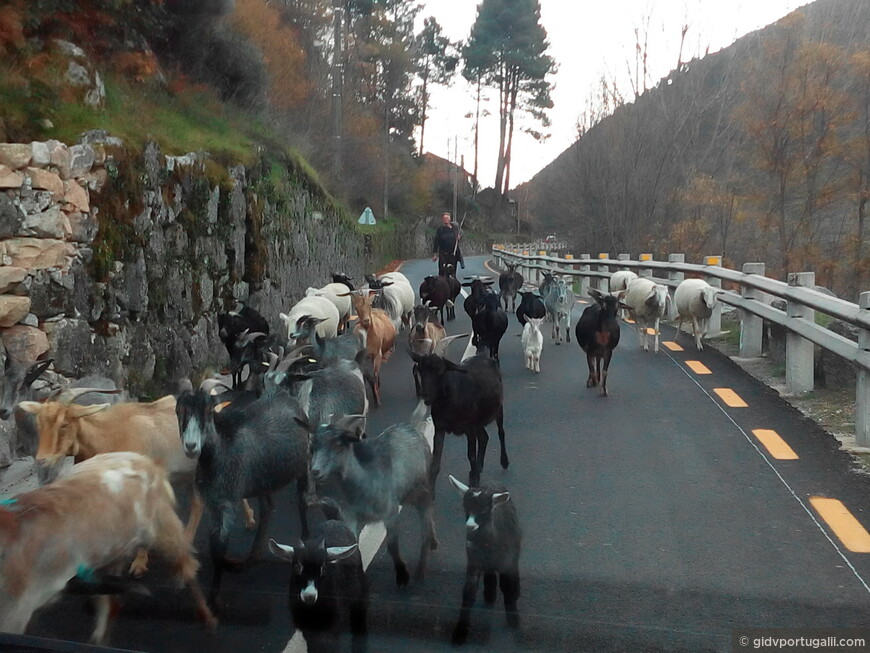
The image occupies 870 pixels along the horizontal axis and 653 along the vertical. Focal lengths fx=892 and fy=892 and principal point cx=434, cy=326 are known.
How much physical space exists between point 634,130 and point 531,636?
31.0 m

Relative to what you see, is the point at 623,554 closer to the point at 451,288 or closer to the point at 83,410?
the point at 83,410

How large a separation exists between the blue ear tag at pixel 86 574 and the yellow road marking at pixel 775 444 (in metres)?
5.37

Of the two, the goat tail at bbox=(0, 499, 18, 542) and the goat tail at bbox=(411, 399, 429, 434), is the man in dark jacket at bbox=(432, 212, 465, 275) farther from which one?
the goat tail at bbox=(0, 499, 18, 542)

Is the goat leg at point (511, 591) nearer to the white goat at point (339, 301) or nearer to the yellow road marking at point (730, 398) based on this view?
the yellow road marking at point (730, 398)

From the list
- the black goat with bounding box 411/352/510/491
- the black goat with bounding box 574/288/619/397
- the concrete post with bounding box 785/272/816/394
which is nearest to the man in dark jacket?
the black goat with bounding box 574/288/619/397

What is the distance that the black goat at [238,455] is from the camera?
5090 millimetres

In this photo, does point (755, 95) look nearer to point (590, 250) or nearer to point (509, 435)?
point (590, 250)

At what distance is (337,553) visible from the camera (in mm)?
4164

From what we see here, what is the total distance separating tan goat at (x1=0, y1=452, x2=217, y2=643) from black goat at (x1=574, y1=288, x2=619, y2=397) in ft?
21.2

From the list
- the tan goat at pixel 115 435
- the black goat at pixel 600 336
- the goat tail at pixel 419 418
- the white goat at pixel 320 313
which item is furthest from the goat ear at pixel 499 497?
the white goat at pixel 320 313

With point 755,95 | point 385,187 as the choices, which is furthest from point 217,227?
point 385,187

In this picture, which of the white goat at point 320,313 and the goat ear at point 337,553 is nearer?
the goat ear at point 337,553

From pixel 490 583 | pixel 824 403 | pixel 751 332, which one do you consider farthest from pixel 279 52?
pixel 490 583

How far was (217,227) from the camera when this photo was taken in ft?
40.5
